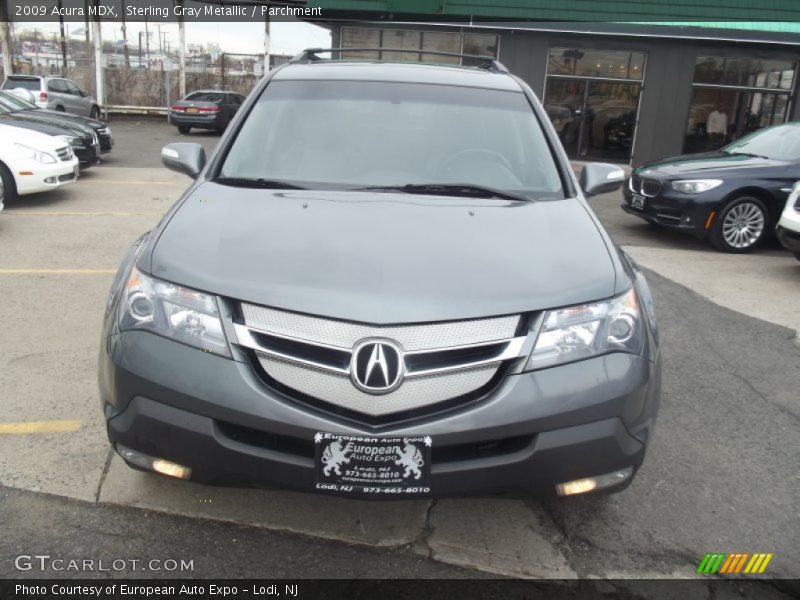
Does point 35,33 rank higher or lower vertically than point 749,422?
higher

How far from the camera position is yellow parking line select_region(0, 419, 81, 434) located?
3404 mm

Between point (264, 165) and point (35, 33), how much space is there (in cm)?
3949

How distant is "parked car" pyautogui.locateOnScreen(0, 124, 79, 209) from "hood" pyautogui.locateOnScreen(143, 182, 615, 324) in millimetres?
7466

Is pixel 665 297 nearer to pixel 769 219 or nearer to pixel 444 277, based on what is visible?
pixel 769 219

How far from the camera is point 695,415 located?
3.96 metres

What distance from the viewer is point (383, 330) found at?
2.18 metres

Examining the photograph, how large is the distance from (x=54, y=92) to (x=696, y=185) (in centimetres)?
2161

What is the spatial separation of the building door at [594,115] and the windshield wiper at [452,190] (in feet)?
52.9

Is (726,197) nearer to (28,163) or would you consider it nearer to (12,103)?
(28,163)

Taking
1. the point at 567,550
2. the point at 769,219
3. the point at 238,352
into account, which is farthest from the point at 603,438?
the point at 769,219

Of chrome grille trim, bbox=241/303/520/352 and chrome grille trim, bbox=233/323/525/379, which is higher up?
chrome grille trim, bbox=241/303/520/352

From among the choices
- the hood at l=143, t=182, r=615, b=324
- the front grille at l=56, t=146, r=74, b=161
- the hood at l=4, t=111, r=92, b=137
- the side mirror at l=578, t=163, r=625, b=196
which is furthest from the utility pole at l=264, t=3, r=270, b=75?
the hood at l=143, t=182, r=615, b=324

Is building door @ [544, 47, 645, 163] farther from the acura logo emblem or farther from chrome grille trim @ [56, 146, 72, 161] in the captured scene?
the acura logo emblem

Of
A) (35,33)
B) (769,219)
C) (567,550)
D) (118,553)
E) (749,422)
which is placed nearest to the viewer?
(118,553)
